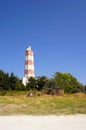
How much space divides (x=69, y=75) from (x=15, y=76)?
38116 mm

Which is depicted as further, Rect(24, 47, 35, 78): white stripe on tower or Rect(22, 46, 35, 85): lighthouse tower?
Rect(24, 47, 35, 78): white stripe on tower
